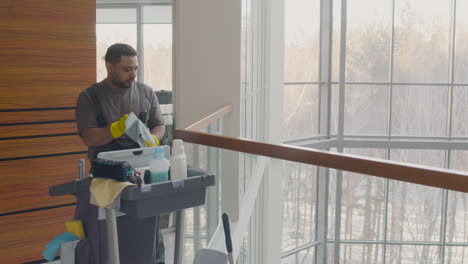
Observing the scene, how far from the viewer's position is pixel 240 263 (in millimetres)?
3729

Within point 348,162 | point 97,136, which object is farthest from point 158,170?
point 97,136

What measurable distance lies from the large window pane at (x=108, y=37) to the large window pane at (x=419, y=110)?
6907 millimetres

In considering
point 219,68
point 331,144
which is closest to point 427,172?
point 219,68

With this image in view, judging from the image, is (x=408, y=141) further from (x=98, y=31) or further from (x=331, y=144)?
(x=98, y=31)

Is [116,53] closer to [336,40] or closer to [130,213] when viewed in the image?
[130,213]

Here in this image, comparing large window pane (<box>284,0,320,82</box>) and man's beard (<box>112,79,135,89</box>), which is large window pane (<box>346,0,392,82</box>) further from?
man's beard (<box>112,79,135,89</box>)

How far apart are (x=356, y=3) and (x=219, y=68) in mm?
6950

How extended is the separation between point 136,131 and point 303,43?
873 centimetres

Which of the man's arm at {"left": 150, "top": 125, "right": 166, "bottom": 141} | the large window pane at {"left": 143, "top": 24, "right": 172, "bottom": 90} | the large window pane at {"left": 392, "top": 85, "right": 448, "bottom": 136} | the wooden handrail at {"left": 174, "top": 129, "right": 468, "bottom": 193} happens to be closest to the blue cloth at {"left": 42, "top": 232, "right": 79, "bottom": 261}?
the wooden handrail at {"left": 174, "top": 129, "right": 468, "bottom": 193}

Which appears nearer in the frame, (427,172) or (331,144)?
(427,172)

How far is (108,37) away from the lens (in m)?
4.54

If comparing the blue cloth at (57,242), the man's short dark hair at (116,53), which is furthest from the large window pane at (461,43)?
the blue cloth at (57,242)

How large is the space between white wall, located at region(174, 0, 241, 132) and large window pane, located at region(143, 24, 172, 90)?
598 millimetres

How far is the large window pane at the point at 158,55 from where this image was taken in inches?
183
